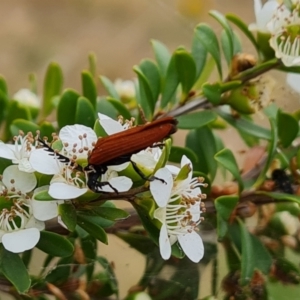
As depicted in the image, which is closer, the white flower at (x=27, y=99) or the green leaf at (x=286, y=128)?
the green leaf at (x=286, y=128)

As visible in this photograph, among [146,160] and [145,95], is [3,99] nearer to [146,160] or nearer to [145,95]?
[145,95]

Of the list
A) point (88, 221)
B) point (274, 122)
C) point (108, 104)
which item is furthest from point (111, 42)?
point (88, 221)

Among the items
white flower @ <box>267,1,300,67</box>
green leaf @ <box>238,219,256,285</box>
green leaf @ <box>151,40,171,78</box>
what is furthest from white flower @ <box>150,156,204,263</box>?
green leaf @ <box>151,40,171,78</box>

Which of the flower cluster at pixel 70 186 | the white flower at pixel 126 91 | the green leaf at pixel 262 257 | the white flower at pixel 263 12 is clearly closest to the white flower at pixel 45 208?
the flower cluster at pixel 70 186

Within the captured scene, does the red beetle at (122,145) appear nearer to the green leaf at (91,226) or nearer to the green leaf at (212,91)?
the green leaf at (91,226)

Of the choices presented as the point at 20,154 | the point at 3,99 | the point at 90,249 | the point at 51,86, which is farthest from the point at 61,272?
the point at 51,86

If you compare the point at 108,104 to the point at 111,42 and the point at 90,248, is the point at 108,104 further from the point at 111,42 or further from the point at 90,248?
the point at 111,42

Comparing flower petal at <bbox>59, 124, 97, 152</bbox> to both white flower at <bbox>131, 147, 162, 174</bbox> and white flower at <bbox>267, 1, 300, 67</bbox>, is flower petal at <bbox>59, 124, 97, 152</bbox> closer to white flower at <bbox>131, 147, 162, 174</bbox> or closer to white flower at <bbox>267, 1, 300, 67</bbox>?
white flower at <bbox>131, 147, 162, 174</bbox>
